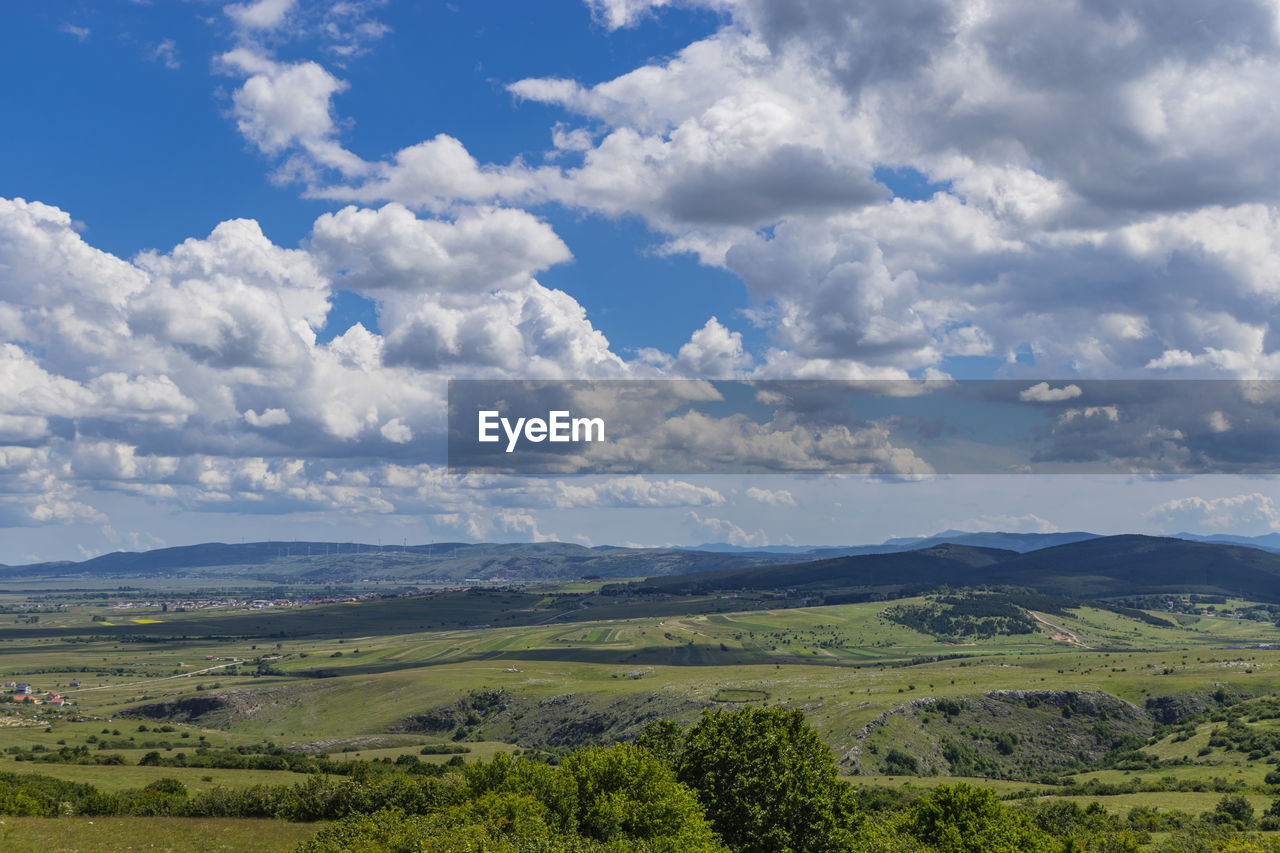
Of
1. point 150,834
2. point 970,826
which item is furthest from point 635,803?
point 150,834

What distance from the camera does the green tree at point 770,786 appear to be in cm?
6962

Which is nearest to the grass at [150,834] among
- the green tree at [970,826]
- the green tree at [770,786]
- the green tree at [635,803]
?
the green tree at [635,803]

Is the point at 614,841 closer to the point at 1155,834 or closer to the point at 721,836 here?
the point at 721,836

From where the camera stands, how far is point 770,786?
72.1 metres

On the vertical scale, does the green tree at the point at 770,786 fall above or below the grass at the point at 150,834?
above

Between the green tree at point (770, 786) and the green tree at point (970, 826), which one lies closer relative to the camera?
the green tree at point (770, 786)

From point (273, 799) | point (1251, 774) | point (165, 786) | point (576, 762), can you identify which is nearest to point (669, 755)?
point (576, 762)

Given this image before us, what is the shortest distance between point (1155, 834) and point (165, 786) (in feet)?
401

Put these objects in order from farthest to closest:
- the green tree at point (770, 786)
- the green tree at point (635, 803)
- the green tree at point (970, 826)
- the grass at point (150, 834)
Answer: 1. the grass at point (150, 834)
2. the green tree at point (970, 826)
3. the green tree at point (770, 786)
4. the green tree at point (635, 803)

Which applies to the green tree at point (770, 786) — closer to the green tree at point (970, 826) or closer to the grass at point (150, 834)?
the green tree at point (970, 826)

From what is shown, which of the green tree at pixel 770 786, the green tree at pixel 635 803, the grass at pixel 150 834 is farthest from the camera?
the grass at pixel 150 834

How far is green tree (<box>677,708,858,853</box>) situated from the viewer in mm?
69625

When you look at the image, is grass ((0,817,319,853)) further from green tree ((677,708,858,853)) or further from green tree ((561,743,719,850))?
green tree ((677,708,858,853))

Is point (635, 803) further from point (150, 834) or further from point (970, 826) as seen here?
point (150, 834)
